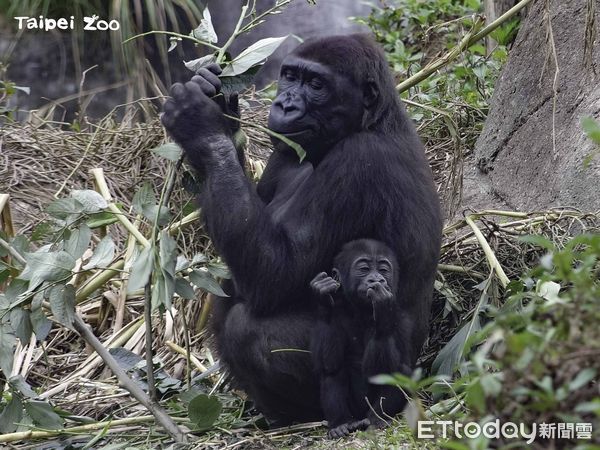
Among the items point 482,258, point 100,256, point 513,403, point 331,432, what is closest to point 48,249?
point 100,256

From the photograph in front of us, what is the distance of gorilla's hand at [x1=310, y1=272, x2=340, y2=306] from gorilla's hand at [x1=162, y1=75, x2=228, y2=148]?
27.3 inches

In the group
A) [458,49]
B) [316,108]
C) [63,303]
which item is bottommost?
[63,303]

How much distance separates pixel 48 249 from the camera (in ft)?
13.1

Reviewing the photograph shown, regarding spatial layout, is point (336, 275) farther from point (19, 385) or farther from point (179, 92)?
point (19, 385)

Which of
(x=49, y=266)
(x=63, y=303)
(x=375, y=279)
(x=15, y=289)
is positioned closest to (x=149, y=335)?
(x=63, y=303)

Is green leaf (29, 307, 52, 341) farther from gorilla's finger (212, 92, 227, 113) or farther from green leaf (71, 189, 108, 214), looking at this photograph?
gorilla's finger (212, 92, 227, 113)

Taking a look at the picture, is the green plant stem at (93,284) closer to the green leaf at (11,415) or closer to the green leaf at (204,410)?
the green leaf at (11,415)

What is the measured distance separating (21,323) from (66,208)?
18.9 inches

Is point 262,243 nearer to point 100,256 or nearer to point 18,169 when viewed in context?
point 100,256

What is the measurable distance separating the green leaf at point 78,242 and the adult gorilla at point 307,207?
48 centimetres

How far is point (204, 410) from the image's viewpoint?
3873mm

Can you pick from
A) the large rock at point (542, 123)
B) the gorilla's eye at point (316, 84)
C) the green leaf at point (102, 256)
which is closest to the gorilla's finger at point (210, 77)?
the gorilla's eye at point (316, 84)

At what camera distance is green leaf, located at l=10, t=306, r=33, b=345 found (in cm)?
387

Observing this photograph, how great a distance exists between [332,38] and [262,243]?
3.17ft
